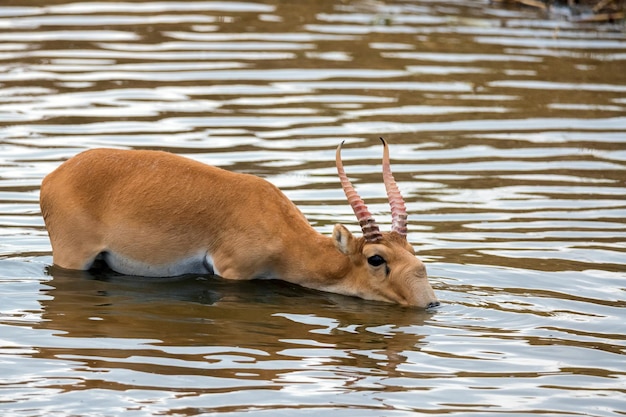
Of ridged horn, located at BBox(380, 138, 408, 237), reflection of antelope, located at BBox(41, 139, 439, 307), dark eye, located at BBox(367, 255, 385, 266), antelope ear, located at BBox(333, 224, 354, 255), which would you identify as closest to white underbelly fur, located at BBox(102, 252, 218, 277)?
reflection of antelope, located at BBox(41, 139, 439, 307)

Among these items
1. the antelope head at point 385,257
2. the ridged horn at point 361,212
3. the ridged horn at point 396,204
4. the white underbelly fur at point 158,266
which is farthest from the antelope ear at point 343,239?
the white underbelly fur at point 158,266

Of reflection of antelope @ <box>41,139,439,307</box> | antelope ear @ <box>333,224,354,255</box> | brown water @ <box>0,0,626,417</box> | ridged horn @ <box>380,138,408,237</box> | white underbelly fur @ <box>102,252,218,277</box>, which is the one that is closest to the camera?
brown water @ <box>0,0,626,417</box>

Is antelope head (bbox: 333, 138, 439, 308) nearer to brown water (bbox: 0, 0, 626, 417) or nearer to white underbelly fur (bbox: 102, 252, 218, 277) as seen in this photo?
brown water (bbox: 0, 0, 626, 417)

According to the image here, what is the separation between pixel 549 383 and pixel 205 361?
232cm

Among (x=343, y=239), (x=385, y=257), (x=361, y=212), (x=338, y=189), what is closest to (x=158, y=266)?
(x=343, y=239)

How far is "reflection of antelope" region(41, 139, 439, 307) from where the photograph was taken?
11094 mm

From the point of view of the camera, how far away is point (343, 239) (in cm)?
1102

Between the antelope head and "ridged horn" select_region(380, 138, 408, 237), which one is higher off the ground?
"ridged horn" select_region(380, 138, 408, 237)

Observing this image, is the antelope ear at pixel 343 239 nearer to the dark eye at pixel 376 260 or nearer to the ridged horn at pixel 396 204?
the dark eye at pixel 376 260

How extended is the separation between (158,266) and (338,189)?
12.8ft

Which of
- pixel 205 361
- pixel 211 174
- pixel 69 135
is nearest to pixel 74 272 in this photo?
pixel 211 174

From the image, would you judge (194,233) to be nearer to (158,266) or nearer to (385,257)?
(158,266)

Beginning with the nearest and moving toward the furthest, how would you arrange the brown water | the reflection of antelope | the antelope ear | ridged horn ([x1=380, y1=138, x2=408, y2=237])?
the brown water → ridged horn ([x1=380, y1=138, x2=408, y2=237]) → the antelope ear → the reflection of antelope

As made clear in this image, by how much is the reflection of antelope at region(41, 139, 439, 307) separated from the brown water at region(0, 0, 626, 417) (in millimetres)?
189
